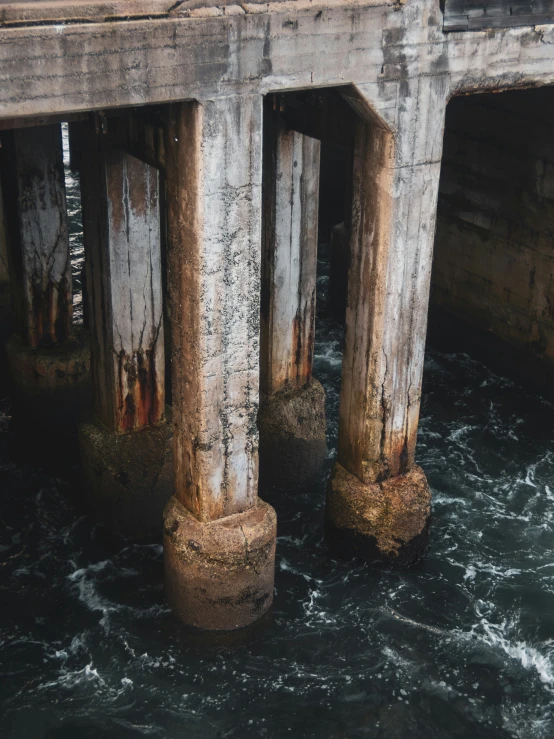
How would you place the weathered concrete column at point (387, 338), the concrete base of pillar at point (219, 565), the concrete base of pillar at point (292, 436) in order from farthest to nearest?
the concrete base of pillar at point (292, 436) < the concrete base of pillar at point (219, 565) < the weathered concrete column at point (387, 338)

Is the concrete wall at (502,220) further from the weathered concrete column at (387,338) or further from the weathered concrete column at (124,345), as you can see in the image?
the weathered concrete column at (124,345)

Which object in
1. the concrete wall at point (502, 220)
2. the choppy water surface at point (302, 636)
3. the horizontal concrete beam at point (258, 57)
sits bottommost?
the choppy water surface at point (302, 636)

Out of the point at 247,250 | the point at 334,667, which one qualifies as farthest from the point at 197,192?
the point at 334,667

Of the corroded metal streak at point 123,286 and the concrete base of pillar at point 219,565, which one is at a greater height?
the corroded metal streak at point 123,286

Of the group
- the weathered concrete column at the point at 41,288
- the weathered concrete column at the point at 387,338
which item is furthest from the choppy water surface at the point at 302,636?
the weathered concrete column at the point at 41,288

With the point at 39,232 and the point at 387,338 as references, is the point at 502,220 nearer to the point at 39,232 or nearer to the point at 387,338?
A: the point at 387,338

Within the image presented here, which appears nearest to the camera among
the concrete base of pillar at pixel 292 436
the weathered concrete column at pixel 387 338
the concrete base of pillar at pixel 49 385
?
the weathered concrete column at pixel 387 338

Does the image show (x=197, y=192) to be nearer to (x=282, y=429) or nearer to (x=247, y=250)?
(x=247, y=250)
